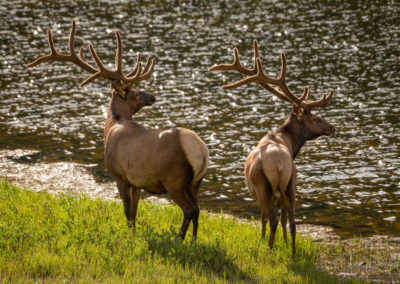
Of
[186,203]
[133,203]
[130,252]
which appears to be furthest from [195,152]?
[130,252]

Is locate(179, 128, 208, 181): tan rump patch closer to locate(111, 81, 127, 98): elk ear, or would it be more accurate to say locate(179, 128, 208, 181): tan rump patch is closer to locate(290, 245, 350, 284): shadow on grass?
locate(290, 245, 350, 284): shadow on grass

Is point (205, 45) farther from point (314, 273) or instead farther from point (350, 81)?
point (314, 273)

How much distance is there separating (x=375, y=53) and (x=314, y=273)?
56.8ft

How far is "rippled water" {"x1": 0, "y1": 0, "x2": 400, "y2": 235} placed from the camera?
13836 millimetres

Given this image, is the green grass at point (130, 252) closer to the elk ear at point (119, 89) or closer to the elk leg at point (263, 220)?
the elk leg at point (263, 220)

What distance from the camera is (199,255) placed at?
8.97 meters

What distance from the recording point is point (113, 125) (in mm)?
10992

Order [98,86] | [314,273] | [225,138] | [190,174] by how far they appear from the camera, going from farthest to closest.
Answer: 1. [98,86]
2. [225,138]
3. [190,174]
4. [314,273]

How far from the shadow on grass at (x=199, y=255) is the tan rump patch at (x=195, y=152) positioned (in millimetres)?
955

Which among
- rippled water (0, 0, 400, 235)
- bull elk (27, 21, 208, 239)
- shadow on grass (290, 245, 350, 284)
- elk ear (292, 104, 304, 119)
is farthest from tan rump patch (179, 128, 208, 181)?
rippled water (0, 0, 400, 235)

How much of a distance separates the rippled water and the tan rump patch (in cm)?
327

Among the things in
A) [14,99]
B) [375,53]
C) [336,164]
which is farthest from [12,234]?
[375,53]

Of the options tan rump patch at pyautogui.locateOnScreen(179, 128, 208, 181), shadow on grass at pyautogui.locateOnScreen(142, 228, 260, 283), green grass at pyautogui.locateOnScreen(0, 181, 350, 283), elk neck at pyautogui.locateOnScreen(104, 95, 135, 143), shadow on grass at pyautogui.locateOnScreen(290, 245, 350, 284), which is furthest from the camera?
elk neck at pyautogui.locateOnScreen(104, 95, 135, 143)

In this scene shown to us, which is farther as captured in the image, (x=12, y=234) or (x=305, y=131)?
(x=305, y=131)
